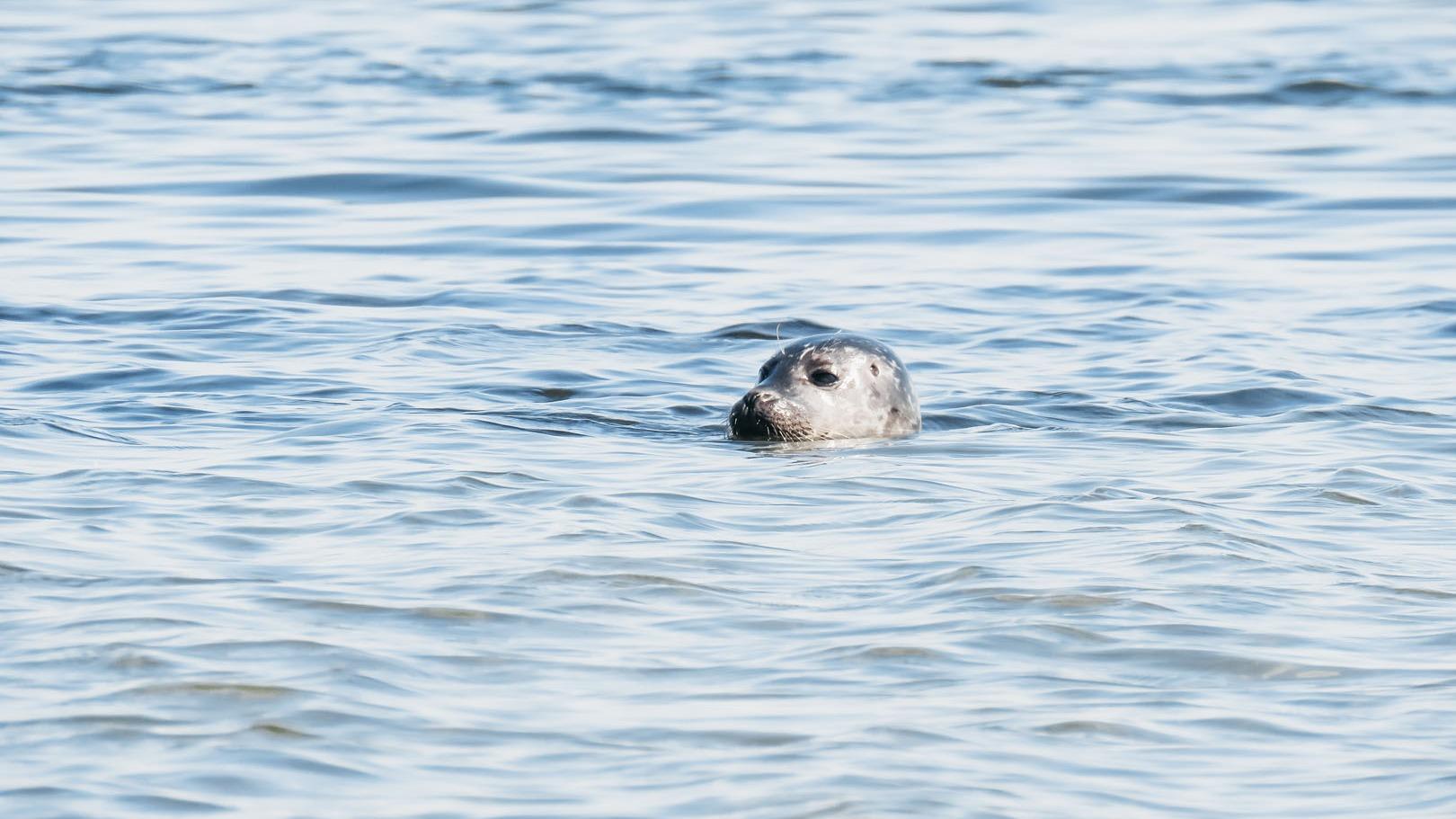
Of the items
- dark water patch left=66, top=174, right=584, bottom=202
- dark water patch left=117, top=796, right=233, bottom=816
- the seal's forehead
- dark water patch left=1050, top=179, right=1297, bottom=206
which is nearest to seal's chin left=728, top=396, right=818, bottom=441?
the seal's forehead

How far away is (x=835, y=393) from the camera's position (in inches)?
410

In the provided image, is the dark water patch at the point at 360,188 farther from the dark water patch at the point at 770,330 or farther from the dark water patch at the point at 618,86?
the dark water patch at the point at 770,330

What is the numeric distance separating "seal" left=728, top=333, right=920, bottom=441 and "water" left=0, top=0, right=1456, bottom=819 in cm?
23

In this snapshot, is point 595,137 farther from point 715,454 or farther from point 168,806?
point 168,806

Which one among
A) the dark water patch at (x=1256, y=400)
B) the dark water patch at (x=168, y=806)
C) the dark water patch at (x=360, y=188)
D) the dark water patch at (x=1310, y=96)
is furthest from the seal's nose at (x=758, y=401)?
the dark water patch at (x=1310, y=96)

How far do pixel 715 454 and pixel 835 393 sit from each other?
0.83 m

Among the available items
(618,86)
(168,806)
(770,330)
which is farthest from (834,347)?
(618,86)

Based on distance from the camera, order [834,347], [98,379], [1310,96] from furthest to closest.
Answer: [1310,96] → [98,379] → [834,347]

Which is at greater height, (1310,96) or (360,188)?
(360,188)

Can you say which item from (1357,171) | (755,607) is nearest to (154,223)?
(1357,171)

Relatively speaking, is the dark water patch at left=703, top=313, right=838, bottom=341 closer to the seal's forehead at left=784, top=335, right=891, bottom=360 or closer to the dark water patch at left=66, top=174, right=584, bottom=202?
the seal's forehead at left=784, top=335, right=891, bottom=360

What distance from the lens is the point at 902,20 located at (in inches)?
1196

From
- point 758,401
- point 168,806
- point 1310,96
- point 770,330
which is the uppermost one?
point 168,806

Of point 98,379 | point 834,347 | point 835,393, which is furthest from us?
point 98,379
